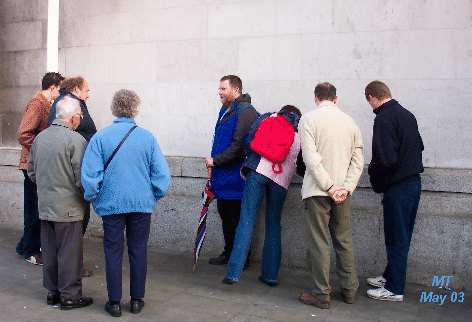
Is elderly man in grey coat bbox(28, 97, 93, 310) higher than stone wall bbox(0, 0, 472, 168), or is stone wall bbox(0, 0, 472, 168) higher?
stone wall bbox(0, 0, 472, 168)

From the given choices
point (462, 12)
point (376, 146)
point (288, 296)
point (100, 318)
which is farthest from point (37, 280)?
point (462, 12)

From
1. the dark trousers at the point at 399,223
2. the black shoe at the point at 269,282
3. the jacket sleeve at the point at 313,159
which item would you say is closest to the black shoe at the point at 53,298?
the black shoe at the point at 269,282

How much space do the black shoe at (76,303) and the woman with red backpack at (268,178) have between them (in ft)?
4.00

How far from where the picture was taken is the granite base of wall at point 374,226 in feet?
Result: 15.9

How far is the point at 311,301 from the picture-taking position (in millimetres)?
4387

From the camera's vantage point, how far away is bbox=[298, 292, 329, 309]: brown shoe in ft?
14.2

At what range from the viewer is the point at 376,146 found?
438 cm

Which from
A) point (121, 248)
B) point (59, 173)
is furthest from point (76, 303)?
point (59, 173)

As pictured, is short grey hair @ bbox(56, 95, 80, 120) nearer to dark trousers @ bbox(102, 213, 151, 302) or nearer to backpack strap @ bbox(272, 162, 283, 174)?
dark trousers @ bbox(102, 213, 151, 302)

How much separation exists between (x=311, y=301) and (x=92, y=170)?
2045 mm

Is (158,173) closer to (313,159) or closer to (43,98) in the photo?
(313,159)

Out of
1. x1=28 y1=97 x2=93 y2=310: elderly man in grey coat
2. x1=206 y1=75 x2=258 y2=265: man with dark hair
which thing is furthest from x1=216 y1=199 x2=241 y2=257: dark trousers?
x1=28 y1=97 x2=93 y2=310: elderly man in grey coat

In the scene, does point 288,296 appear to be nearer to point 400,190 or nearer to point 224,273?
point 224,273

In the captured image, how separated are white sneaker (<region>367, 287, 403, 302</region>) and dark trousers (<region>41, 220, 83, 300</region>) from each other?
2.44 m
